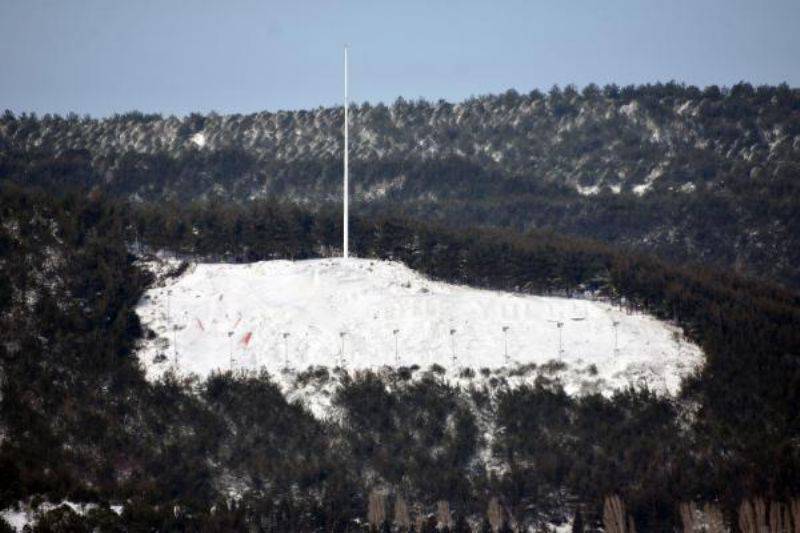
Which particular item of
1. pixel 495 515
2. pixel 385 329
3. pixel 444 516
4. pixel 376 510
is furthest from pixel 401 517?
pixel 385 329

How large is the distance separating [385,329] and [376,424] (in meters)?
12.1

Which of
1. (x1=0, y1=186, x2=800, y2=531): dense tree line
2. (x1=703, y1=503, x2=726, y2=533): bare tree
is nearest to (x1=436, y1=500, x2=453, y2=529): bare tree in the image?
(x1=0, y1=186, x2=800, y2=531): dense tree line

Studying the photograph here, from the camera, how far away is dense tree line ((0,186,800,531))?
82125mm

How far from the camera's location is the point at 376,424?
91438mm

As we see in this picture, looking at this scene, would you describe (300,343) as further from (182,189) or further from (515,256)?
(182,189)

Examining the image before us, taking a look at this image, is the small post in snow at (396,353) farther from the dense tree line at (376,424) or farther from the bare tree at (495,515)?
the bare tree at (495,515)

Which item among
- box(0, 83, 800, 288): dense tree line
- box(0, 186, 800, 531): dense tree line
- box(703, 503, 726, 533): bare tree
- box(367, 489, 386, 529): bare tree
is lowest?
box(703, 503, 726, 533): bare tree

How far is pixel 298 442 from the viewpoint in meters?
89.8

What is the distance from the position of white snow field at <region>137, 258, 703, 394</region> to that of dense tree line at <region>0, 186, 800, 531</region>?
2.07 meters

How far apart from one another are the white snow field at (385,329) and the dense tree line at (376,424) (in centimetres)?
207

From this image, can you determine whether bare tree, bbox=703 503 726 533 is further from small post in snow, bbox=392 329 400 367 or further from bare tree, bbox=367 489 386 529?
small post in snow, bbox=392 329 400 367

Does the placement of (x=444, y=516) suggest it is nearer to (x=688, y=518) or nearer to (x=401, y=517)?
(x=401, y=517)

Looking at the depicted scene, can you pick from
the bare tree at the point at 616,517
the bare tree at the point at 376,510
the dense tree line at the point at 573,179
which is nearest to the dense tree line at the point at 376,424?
the bare tree at the point at 616,517

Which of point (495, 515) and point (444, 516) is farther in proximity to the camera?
point (495, 515)
